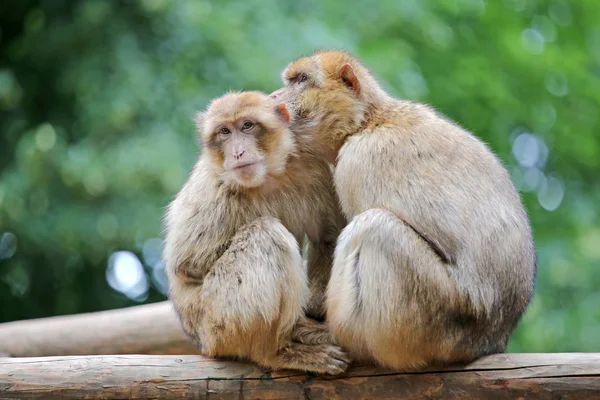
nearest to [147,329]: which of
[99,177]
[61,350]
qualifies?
A: [61,350]

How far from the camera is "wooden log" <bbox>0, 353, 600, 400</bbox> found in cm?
488

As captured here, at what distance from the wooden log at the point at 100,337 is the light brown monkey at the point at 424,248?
A: 3048 mm

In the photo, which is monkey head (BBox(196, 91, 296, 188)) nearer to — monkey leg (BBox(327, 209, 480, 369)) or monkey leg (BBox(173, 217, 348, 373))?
monkey leg (BBox(173, 217, 348, 373))

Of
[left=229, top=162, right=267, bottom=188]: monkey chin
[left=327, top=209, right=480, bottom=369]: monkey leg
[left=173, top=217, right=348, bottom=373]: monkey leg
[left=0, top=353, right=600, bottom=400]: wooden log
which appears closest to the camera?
[left=327, top=209, right=480, bottom=369]: monkey leg

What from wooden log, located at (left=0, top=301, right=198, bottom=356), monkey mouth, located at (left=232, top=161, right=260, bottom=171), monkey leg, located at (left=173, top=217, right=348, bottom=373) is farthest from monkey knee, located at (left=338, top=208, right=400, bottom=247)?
wooden log, located at (left=0, top=301, right=198, bottom=356)

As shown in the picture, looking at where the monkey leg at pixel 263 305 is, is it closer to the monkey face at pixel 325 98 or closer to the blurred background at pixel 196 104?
the monkey face at pixel 325 98

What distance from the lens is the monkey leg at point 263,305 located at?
503cm

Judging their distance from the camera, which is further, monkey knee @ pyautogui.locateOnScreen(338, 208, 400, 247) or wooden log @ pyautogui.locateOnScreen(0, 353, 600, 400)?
wooden log @ pyautogui.locateOnScreen(0, 353, 600, 400)

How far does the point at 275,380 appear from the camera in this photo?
202 inches

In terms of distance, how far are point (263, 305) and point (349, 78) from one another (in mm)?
1504

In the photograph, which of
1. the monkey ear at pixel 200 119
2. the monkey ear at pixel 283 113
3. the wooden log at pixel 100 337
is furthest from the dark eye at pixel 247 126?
the wooden log at pixel 100 337

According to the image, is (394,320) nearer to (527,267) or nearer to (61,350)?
(527,267)

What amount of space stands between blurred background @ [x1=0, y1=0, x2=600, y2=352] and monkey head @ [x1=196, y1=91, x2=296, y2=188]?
135 inches

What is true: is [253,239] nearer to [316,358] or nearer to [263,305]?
[263,305]
